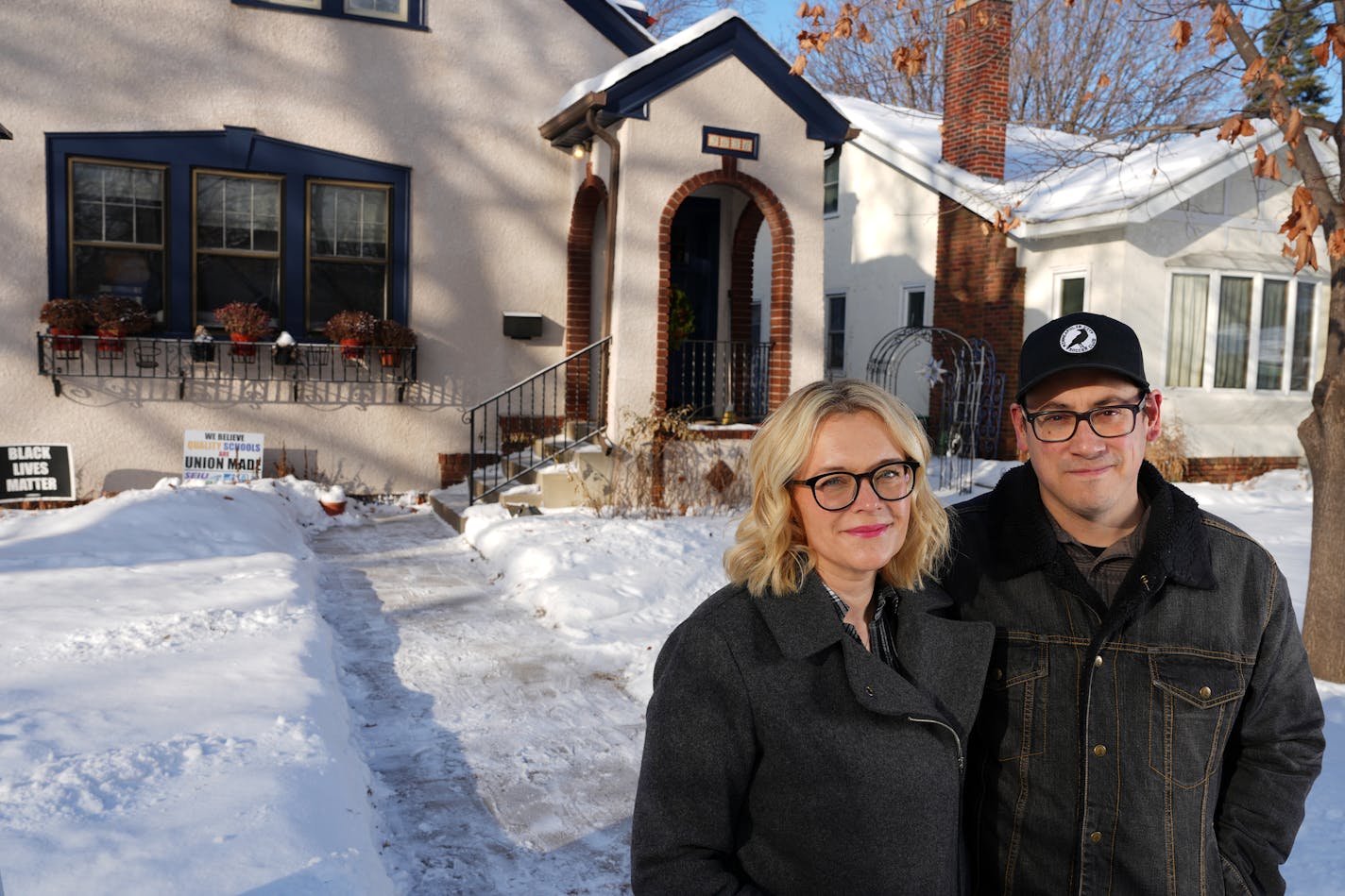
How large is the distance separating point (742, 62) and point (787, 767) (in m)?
9.33

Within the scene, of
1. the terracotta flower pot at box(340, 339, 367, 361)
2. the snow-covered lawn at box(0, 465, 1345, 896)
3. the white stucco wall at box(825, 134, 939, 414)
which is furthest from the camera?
the white stucco wall at box(825, 134, 939, 414)

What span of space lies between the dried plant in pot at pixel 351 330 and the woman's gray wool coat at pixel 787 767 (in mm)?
9321

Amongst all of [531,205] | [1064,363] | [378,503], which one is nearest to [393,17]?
[531,205]

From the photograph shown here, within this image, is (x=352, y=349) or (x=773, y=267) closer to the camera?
(x=773, y=267)

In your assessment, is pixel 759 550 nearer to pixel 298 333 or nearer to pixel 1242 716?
pixel 1242 716

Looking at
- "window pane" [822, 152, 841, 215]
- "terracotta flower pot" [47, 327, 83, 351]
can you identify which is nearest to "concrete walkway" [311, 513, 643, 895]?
A: "terracotta flower pot" [47, 327, 83, 351]

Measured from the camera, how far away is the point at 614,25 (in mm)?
11422

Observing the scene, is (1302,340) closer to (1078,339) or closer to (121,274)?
(1078,339)

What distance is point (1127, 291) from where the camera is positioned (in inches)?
489

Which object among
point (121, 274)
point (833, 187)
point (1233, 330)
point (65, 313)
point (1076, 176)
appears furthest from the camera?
point (833, 187)

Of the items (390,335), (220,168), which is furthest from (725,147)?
(220,168)

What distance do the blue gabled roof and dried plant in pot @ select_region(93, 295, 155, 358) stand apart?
4519 mm

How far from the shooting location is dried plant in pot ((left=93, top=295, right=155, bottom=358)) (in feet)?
31.4

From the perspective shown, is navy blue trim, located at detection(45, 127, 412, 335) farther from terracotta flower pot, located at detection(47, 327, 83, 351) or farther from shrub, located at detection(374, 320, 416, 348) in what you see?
terracotta flower pot, located at detection(47, 327, 83, 351)
